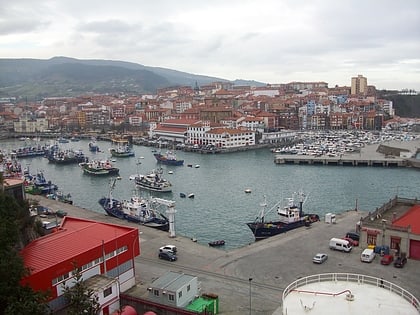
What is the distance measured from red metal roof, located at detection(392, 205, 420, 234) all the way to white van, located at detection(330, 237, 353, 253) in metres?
1.16

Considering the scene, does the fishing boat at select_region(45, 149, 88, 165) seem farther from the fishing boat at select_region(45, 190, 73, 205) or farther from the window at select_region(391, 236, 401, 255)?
the window at select_region(391, 236, 401, 255)

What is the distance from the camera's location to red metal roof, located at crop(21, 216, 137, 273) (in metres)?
7.09

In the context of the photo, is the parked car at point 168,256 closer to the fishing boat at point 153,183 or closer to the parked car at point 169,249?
the parked car at point 169,249

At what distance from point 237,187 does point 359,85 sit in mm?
60740

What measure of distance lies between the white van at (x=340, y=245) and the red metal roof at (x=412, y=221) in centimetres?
116

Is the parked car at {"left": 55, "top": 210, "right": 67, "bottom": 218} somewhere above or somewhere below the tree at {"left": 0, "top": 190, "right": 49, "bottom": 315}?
below

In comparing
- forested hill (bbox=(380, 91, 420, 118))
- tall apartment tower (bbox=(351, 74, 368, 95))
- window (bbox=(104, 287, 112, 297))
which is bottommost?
window (bbox=(104, 287, 112, 297))

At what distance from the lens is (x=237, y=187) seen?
68.4 ft

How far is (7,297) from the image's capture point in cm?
579

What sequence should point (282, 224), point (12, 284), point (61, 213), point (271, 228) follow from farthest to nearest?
point (61, 213) → point (282, 224) → point (271, 228) → point (12, 284)

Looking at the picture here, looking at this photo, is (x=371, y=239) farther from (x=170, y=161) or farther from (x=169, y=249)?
(x=170, y=161)

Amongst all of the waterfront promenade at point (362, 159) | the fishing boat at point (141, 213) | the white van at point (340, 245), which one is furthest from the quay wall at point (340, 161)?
the white van at point (340, 245)

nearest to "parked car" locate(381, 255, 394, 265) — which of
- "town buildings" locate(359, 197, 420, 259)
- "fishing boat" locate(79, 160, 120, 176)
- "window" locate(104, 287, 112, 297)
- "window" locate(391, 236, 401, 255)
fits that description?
"town buildings" locate(359, 197, 420, 259)

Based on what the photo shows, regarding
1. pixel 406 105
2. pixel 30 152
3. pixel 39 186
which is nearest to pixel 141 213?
pixel 39 186
